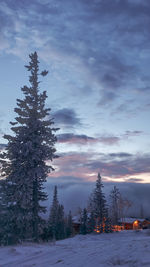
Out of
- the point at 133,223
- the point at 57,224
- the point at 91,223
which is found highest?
the point at 91,223

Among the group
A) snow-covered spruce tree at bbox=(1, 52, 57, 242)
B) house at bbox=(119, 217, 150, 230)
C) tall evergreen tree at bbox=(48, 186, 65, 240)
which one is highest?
snow-covered spruce tree at bbox=(1, 52, 57, 242)

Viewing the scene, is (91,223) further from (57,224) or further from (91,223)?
(57,224)

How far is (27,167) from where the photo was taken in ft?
65.3

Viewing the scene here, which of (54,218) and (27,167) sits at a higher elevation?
(27,167)

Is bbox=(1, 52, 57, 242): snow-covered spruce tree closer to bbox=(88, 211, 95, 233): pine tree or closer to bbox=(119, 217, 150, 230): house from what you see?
bbox=(88, 211, 95, 233): pine tree

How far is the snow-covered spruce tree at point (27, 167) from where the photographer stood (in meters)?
19.4

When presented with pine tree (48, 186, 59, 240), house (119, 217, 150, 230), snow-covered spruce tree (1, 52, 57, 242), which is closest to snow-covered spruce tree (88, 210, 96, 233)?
pine tree (48, 186, 59, 240)

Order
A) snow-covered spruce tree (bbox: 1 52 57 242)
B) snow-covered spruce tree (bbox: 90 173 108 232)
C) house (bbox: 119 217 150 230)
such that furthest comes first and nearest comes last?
1. house (bbox: 119 217 150 230)
2. snow-covered spruce tree (bbox: 90 173 108 232)
3. snow-covered spruce tree (bbox: 1 52 57 242)

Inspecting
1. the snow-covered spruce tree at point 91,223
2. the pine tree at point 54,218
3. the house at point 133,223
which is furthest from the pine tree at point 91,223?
the house at point 133,223

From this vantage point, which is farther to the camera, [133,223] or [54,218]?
[133,223]

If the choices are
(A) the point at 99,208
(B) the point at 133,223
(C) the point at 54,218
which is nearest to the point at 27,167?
(A) the point at 99,208

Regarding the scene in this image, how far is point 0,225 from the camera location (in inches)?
821

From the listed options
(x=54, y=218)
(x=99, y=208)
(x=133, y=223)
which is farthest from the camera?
(x=133, y=223)

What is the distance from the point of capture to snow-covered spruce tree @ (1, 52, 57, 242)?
19.4m
